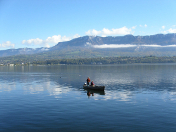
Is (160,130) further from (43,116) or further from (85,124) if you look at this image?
(43,116)

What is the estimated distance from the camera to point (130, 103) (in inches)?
A: 1626

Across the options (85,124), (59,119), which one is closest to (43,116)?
(59,119)

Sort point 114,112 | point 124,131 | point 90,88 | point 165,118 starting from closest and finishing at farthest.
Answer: point 124,131, point 165,118, point 114,112, point 90,88

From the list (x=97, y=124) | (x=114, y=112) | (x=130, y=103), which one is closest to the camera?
(x=97, y=124)

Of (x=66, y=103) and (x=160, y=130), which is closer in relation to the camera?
(x=160, y=130)

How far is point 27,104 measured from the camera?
4169 centimetres

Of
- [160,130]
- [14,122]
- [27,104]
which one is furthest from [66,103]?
[160,130]

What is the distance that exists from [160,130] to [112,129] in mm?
6080

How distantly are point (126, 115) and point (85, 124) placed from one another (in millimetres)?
7595

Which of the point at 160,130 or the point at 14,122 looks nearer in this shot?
the point at 160,130

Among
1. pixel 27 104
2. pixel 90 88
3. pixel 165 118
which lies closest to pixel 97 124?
pixel 165 118

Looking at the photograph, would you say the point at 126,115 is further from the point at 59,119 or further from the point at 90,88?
the point at 90,88

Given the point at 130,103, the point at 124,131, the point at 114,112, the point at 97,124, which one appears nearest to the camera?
the point at 124,131

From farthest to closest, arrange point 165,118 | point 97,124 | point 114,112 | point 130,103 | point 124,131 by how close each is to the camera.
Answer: point 130,103 → point 114,112 → point 165,118 → point 97,124 → point 124,131
